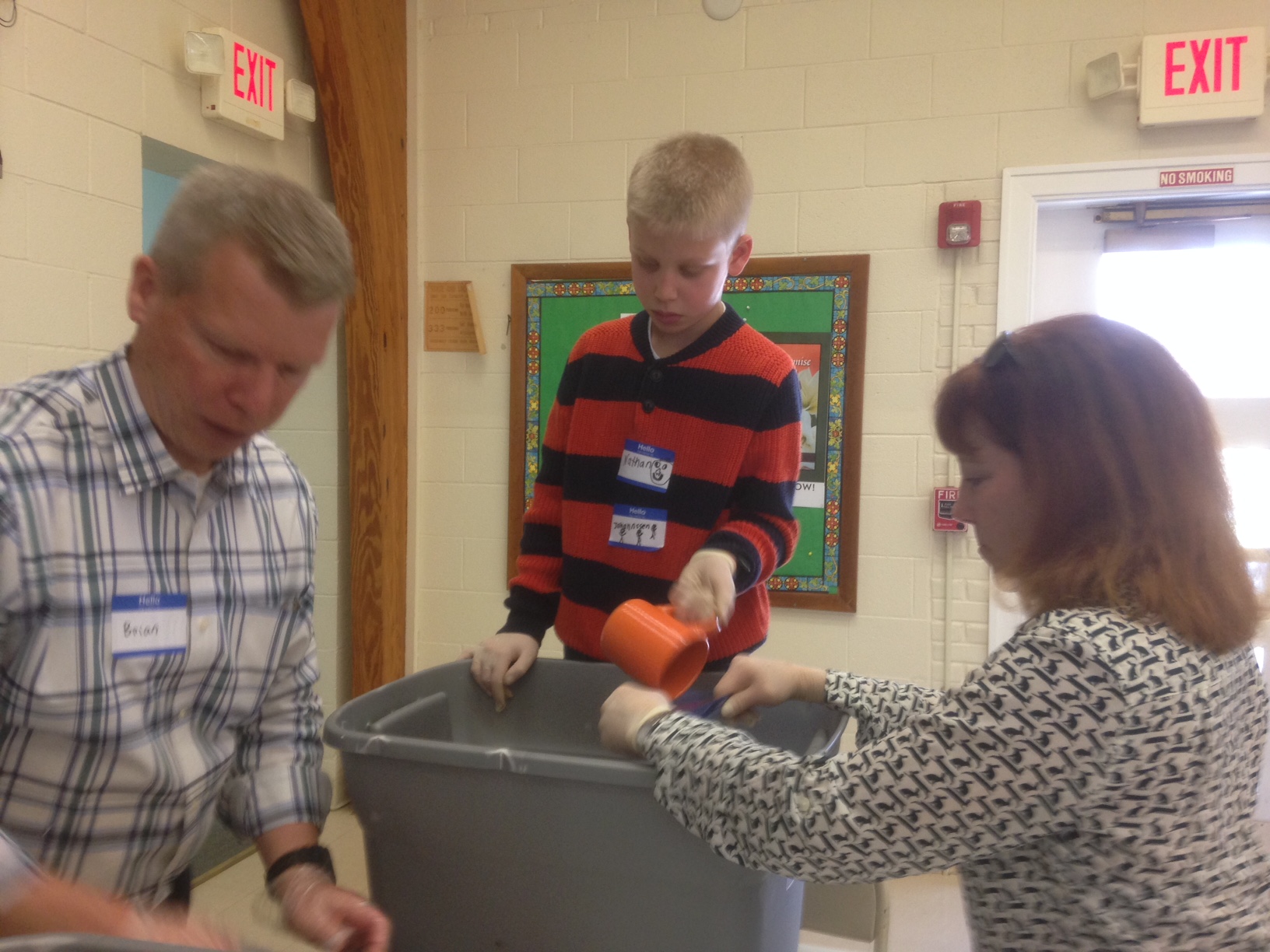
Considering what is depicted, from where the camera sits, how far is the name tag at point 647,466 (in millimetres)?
1324

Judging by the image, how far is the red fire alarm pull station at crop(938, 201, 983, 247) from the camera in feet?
8.90

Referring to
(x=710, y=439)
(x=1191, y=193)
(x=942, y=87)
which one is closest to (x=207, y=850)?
(x=710, y=439)

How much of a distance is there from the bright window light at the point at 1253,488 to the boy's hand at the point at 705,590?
230cm

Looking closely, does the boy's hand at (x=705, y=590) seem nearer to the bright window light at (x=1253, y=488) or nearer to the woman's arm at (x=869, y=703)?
the woman's arm at (x=869, y=703)

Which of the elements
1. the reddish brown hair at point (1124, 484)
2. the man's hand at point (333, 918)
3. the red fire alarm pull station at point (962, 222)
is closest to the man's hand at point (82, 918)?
the man's hand at point (333, 918)

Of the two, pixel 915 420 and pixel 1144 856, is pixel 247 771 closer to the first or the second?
pixel 1144 856

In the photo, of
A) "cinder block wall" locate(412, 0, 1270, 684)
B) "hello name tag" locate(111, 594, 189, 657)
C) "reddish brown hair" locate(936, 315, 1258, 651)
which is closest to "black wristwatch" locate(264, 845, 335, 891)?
"hello name tag" locate(111, 594, 189, 657)

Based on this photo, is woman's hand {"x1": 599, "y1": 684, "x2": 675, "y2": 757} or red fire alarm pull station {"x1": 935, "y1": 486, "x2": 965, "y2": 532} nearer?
woman's hand {"x1": 599, "y1": 684, "x2": 675, "y2": 757}

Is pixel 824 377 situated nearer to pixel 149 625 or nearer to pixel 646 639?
pixel 646 639

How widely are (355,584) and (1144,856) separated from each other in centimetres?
253

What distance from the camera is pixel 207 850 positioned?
2.58 metres

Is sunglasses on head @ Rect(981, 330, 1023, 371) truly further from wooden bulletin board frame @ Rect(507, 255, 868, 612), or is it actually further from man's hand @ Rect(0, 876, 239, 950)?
wooden bulletin board frame @ Rect(507, 255, 868, 612)

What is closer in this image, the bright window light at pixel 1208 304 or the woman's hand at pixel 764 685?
the woman's hand at pixel 764 685

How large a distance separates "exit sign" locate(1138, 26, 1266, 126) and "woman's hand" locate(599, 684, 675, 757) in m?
2.43
